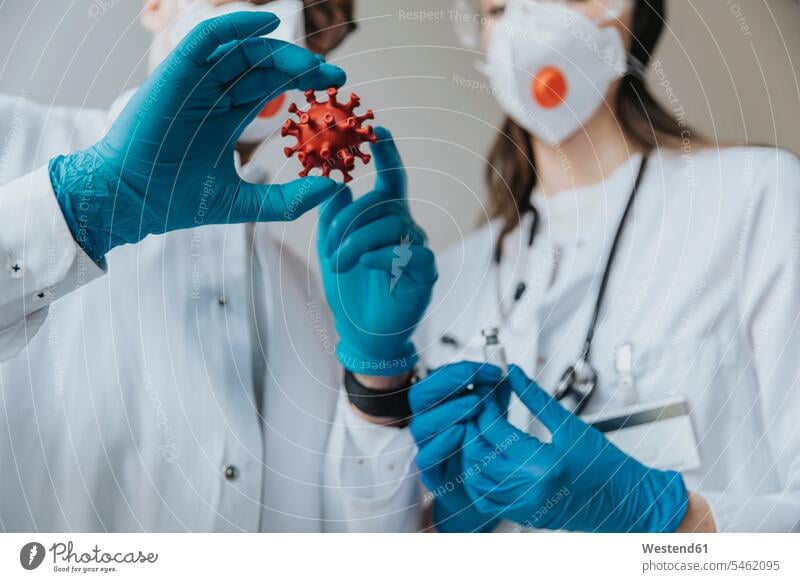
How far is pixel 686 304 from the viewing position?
3.40 ft

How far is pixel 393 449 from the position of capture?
1.02 meters

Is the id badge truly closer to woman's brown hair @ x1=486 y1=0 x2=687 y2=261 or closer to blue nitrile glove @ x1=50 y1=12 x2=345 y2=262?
woman's brown hair @ x1=486 y1=0 x2=687 y2=261

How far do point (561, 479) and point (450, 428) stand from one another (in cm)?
15

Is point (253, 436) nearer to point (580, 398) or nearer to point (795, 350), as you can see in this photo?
point (580, 398)

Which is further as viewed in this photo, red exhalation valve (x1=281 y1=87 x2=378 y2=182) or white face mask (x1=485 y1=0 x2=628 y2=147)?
white face mask (x1=485 y1=0 x2=628 y2=147)

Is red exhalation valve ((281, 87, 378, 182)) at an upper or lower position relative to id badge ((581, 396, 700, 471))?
upper

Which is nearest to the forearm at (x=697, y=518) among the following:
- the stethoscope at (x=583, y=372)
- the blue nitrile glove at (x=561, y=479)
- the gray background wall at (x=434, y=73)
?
the blue nitrile glove at (x=561, y=479)

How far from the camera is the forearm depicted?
3.34ft

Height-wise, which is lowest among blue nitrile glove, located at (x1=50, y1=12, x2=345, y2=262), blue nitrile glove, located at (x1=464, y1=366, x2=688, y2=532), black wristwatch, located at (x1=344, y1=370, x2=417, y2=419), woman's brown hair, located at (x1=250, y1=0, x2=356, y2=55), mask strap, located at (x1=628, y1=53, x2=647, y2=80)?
blue nitrile glove, located at (x1=464, y1=366, x2=688, y2=532)

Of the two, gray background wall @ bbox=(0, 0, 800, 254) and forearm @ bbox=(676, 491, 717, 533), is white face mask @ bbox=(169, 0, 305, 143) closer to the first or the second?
gray background wall @ bbox=(0, 0, 800, 254)

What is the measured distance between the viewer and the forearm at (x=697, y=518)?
1018 millimetres

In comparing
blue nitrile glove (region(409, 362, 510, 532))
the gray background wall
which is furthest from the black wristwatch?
the gray background wall

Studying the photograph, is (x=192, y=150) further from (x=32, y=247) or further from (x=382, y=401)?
(x=382, y=401)
